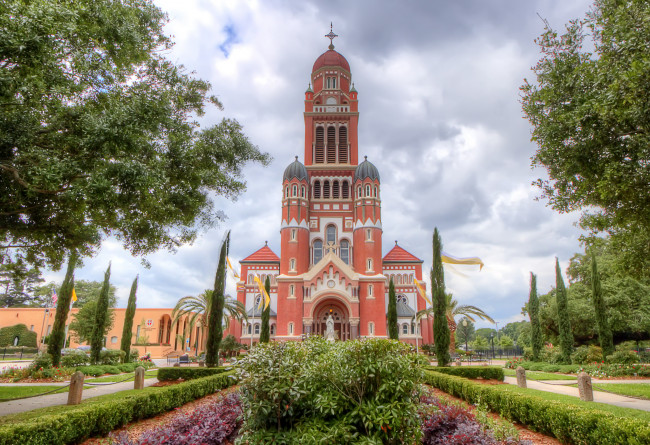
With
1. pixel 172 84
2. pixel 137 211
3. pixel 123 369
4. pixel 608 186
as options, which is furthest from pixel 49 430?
pixel 123 369

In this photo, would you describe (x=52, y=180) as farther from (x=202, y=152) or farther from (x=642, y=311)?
(x=642, y=311)

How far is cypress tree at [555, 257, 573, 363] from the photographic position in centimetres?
2503

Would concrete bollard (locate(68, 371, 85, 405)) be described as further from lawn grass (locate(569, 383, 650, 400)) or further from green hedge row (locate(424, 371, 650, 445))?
lawn grass (locate(569, 383, 650, 400))

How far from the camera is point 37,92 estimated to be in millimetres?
8547

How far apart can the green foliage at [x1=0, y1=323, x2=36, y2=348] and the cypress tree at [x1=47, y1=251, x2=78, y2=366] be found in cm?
2846

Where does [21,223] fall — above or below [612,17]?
below

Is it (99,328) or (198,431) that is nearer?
(198,431)

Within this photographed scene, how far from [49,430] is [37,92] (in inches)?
261

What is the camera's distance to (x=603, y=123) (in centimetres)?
1002

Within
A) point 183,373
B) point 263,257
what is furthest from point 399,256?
point 183,373

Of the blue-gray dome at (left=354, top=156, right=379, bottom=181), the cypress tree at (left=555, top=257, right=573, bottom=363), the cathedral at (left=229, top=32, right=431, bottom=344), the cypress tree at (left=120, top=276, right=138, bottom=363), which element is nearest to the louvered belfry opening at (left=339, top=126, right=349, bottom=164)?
the cathedral at (left=229, top=32, right=431, bottom=344)

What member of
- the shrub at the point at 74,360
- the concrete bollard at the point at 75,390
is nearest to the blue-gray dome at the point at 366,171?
the shrub at the point at 74,360

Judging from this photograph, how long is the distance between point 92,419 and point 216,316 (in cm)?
1325

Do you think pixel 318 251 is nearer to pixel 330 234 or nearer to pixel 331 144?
pixel 330 234
